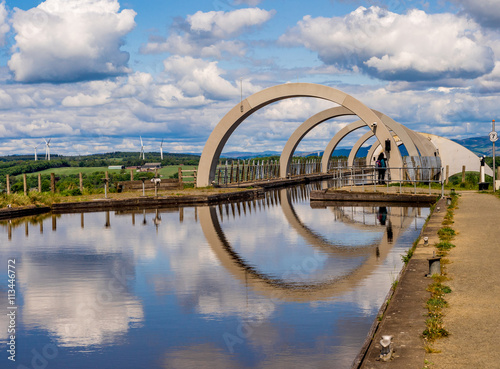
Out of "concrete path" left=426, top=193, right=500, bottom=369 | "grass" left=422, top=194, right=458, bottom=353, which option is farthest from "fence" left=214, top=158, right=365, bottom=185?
"grass" left=422, top=194, right=458, bottom=353

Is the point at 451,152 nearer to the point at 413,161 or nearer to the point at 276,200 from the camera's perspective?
the point at 413,161

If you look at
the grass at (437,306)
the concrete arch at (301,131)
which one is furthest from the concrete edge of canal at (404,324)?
the concrete arch at (301,131)

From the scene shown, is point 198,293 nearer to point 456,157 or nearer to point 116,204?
point 116,204

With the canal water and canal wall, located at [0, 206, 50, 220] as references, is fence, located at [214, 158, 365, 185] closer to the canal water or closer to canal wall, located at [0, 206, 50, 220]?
canal wall, located at [0, 206, 50, 220]

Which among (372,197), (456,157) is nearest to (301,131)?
(456,157)

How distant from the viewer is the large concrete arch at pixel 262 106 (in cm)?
2848

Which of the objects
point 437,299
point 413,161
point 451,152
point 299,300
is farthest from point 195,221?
point 451,152

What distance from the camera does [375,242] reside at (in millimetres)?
12570

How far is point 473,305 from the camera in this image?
6.10 metres

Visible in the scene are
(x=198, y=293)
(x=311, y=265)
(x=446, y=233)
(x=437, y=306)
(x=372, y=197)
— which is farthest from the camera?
(x=372, y=197)

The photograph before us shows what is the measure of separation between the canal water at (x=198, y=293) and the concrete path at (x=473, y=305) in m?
0.94

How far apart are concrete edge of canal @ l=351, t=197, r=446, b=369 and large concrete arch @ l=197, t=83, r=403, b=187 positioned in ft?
67.6

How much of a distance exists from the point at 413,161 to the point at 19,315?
2642 cm

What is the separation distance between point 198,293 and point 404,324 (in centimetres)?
329
